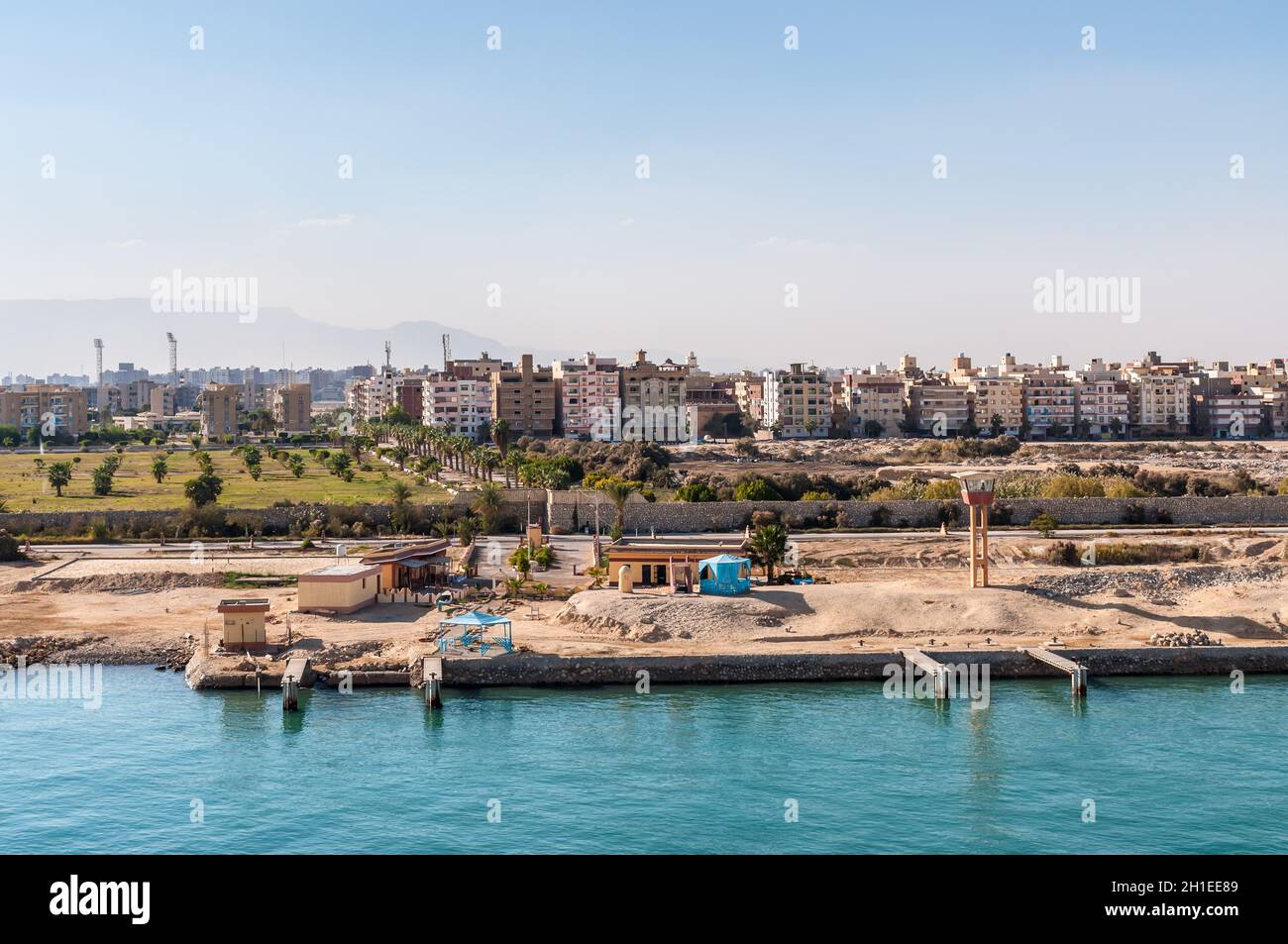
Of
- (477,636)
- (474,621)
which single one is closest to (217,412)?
(477,636)

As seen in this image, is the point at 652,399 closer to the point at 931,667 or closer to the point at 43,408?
the point at 43,408

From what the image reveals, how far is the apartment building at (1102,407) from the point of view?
12169 cm

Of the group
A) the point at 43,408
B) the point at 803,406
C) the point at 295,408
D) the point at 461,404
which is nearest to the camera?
the point at 461,404

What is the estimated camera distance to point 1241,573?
40.9 metres

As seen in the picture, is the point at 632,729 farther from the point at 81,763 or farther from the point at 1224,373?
the point at 1224,373

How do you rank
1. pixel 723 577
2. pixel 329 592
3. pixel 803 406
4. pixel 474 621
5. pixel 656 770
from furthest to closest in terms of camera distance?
pixel 803 406, pixel 329 592, pixel 723 577, pixel 474 621, pixel 656 770

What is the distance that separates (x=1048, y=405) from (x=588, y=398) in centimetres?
4428

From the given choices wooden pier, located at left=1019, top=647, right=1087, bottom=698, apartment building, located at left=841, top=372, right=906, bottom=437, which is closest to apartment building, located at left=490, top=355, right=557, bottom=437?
apartment building, located at left=841, top=372, right=906, bottom=437

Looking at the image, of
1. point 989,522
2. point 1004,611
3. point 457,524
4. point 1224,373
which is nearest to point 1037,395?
point 1224,373

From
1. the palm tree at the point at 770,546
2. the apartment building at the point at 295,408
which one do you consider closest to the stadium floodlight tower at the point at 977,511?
the palm tree at the point at 770,546

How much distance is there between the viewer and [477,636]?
33.8 m

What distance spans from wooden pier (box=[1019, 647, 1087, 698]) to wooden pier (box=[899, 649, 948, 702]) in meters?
2.78

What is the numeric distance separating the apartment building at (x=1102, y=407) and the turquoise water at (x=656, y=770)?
9417 centimetres

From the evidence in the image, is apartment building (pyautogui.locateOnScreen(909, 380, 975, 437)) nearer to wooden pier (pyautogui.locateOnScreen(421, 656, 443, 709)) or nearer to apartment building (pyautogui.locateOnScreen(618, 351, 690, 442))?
apartment building (pyautogui.locateOnScreen(618, 351, 690, 442))
